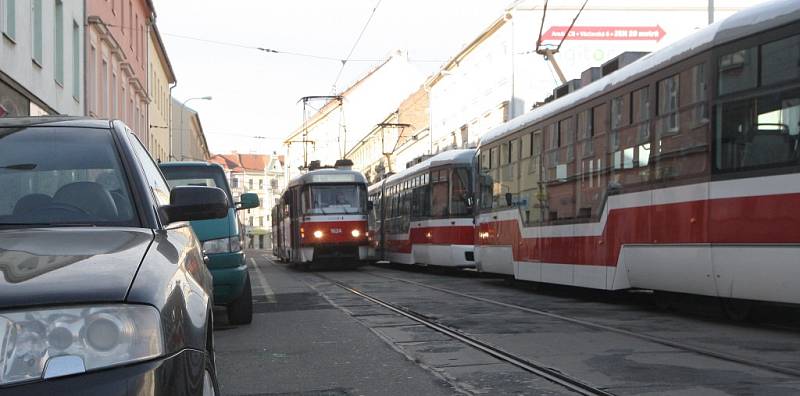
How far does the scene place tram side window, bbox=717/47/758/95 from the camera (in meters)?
8.27

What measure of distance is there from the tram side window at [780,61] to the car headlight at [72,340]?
23.5 feet

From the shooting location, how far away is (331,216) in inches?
936

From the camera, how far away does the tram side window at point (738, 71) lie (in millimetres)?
8273

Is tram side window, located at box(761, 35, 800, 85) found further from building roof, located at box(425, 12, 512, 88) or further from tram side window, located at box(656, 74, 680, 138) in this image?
building roof, located at box(425, 12, 512, 88)

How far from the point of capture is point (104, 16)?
27.8 metres

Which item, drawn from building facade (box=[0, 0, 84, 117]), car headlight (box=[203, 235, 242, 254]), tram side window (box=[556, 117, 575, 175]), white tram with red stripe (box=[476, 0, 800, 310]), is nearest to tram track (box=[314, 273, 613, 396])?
car headlight (box=[203, 235, 242, 254])

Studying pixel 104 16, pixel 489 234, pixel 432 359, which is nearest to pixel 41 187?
pixel 432 359

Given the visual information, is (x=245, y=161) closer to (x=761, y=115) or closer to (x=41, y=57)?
(x=41, y=57)

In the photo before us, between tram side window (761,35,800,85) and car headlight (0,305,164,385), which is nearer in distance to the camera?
car headlight (0,305,164,385)

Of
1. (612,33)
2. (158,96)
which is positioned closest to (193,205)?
(612,33)

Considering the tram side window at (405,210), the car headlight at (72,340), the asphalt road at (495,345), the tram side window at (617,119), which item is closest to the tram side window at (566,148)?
the tram side window at (617,119)

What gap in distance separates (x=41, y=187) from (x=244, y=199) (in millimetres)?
7383

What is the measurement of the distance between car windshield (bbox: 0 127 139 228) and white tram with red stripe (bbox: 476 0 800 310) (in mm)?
6182

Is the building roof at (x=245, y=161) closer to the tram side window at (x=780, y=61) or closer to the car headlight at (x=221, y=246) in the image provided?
the car headlight at (x=221, y=246)
